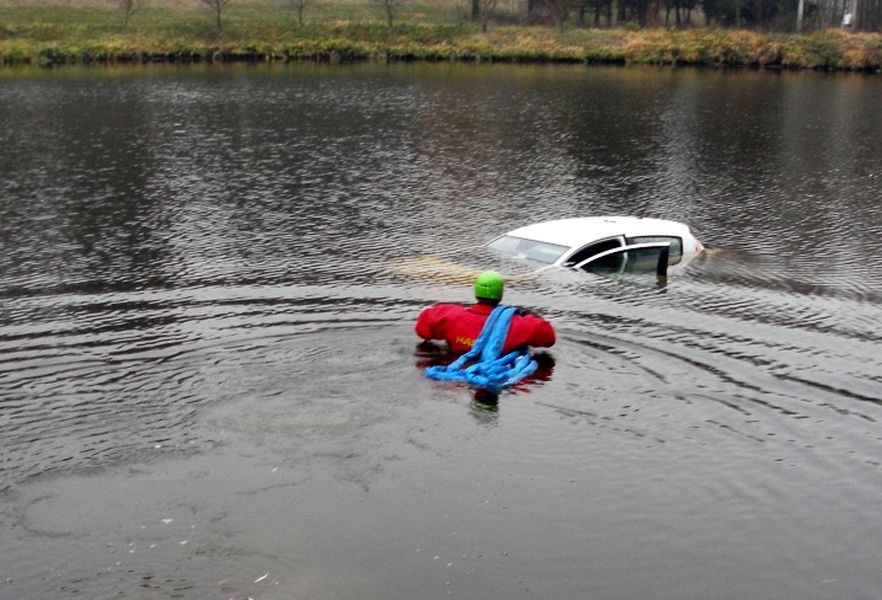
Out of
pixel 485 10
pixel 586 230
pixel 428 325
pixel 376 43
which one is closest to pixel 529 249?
pixel 586 230

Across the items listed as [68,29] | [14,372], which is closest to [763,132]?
[14,372]

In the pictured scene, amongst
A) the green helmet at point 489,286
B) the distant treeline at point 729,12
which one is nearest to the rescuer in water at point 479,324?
the green helmet at point 489,286

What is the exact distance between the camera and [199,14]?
79.9 meters

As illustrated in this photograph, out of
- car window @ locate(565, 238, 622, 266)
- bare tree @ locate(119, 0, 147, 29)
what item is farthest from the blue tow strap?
bare tree @ locate(119, 0, 147, 29)

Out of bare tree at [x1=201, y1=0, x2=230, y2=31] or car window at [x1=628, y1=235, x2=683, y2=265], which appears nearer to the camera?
car window at [x1=628, y1=235, x2=683, y2=265]

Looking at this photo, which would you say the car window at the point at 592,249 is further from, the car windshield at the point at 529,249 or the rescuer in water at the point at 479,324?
the rescuer in water at the point at 479,324

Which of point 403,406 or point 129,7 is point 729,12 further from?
point 403,406

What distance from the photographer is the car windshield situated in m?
19.5

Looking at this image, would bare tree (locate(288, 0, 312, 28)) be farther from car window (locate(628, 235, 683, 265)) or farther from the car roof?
the car roof

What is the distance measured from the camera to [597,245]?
19641mm

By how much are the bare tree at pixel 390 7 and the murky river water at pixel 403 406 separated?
166 ft

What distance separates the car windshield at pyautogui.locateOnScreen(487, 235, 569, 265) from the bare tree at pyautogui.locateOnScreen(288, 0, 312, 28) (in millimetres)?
58502

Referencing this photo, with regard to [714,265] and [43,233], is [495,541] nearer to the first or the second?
[714,265]

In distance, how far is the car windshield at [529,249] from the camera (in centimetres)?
1955
